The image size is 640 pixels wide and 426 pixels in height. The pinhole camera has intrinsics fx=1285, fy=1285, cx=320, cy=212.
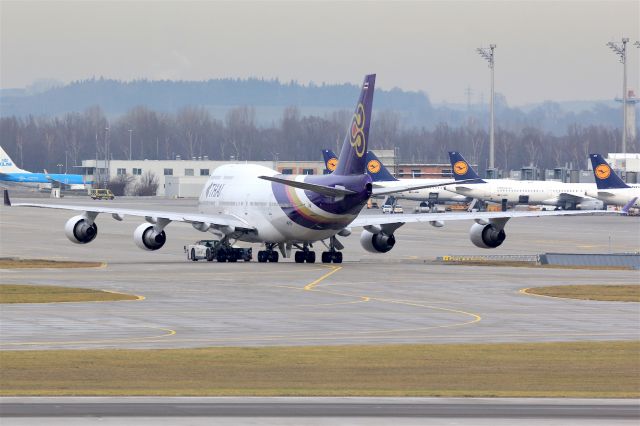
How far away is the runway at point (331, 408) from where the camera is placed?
26609mm

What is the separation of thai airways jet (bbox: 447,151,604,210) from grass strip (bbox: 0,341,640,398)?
13504 cm

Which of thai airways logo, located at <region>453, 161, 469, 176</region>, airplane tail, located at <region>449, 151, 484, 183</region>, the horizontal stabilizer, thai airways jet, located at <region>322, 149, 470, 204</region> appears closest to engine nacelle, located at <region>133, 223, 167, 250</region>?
the horizontal stabilizer

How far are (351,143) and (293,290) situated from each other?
14.0 meters

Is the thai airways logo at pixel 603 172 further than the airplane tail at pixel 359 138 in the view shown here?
Yes

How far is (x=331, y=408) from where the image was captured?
2777 cm

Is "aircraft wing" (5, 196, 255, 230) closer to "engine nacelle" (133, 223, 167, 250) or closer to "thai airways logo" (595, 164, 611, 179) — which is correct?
"engine nacelle" (133, 223, 167, 250)

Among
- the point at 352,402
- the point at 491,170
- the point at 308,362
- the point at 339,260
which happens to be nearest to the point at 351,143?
the point at 339,260

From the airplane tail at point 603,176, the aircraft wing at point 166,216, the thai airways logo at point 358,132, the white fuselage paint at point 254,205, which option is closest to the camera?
Answer: the thai airways logo at point 358,132

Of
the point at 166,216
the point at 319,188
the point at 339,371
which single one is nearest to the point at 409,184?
the point at 166,216

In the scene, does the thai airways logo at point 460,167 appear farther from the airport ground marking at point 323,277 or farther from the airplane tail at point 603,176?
the airport ground marking at point 323,277

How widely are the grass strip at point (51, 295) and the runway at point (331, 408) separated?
2555 centimetres

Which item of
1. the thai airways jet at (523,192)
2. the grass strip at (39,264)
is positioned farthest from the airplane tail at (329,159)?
the grass strip at (39,264)

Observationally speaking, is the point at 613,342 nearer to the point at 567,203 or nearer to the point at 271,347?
the point at 271,347

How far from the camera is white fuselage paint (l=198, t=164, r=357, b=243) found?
74938 millimetres
